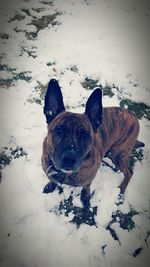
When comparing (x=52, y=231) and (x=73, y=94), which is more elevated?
(x=73, y=94)

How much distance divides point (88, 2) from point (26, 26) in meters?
1.83

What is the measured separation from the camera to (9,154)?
4.29 m

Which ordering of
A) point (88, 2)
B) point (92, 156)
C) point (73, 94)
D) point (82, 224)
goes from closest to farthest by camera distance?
point (92, 156)
point (82, 224)
point (73, 94)
point (88, 2)

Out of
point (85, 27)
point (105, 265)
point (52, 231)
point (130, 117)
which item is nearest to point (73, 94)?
point (130, 117)

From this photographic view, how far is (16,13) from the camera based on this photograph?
6.67 m

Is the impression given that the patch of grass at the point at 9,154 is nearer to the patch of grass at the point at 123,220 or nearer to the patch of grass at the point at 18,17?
the patch of grass at the point at 123,220

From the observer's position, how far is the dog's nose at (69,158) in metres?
3.02

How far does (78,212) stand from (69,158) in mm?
1120

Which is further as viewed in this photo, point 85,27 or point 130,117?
point 85,27

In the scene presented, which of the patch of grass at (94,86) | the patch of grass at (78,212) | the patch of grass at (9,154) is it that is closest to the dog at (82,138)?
the patch of grass at (78,212)

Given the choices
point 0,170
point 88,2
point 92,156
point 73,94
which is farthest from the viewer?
point 88,2

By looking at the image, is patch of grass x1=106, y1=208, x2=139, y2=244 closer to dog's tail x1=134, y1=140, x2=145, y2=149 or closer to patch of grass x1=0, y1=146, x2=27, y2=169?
dog's tail x1=134, y1=140, x2=145, y2=149

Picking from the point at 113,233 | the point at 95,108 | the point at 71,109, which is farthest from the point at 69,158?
the point at 71,109

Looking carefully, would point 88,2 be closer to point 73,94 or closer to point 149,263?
point 73,94
